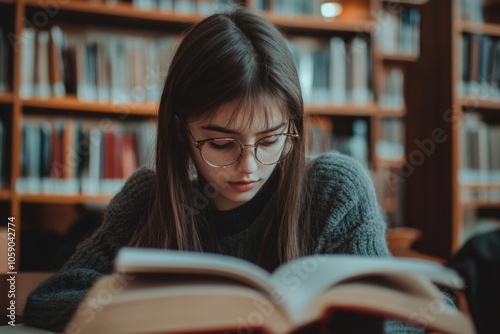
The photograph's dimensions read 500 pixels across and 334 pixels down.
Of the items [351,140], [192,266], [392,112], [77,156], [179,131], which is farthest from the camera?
[392,112]

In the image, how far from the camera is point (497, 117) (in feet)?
8.03

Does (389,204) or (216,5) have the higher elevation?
(216,5)

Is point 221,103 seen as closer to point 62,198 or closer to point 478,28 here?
point 62,198

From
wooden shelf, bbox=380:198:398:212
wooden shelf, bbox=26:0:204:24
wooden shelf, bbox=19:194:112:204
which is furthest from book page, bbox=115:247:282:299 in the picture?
wooden shelf, bbox=380:198:398:212

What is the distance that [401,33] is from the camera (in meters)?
2.63

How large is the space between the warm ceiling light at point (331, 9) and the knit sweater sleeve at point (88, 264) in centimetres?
155

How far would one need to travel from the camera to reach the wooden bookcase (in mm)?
1815

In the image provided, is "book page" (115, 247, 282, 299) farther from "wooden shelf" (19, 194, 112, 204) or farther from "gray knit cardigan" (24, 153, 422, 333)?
"wooden shelf" (19, 194, 112, 204)

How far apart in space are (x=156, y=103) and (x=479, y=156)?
143cm

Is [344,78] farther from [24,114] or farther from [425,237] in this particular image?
[24,114]

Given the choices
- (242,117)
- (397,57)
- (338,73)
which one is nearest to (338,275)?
(242,117)

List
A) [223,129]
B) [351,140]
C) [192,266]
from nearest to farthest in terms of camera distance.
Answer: [192,266], [223,129], [351,140]

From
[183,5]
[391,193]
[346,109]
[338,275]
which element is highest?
[183,5]

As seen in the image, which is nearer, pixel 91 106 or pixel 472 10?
pixel 91 106
